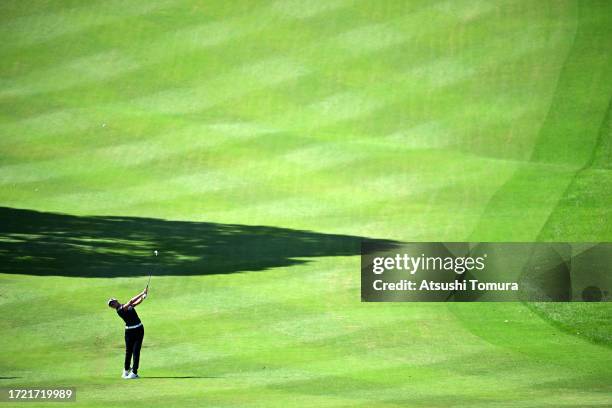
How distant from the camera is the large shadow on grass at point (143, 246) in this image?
30062mm

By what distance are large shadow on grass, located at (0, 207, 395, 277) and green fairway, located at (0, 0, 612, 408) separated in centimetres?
10

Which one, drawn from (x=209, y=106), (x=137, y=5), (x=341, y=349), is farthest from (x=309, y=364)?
(x=137, y=5)

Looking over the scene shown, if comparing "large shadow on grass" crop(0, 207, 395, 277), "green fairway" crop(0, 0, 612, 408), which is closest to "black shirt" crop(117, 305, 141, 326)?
"green fairway" crop(0, 0, 612, 408)

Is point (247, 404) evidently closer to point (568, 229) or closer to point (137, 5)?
point (568, 229)

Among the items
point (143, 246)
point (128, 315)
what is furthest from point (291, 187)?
point (128, 315)

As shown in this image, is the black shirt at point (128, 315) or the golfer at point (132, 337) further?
the golfer at point (132, 337)

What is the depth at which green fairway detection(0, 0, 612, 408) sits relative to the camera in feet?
74.7

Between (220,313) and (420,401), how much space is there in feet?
27.5

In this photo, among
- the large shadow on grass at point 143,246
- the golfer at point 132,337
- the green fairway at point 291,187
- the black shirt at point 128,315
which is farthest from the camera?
the large shadow on grass at point 143,246

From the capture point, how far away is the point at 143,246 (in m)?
31.8

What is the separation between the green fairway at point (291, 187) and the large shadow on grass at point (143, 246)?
0.10 m

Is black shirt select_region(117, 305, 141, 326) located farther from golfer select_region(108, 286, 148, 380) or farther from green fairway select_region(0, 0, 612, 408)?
green fairway select_region(0, 0, 612, 408)

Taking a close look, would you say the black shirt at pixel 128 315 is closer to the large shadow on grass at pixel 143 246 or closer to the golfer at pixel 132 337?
the golfer at pixel 132 337

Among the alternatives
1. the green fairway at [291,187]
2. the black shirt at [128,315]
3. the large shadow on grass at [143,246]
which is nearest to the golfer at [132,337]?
the black shirt at [128,315]
